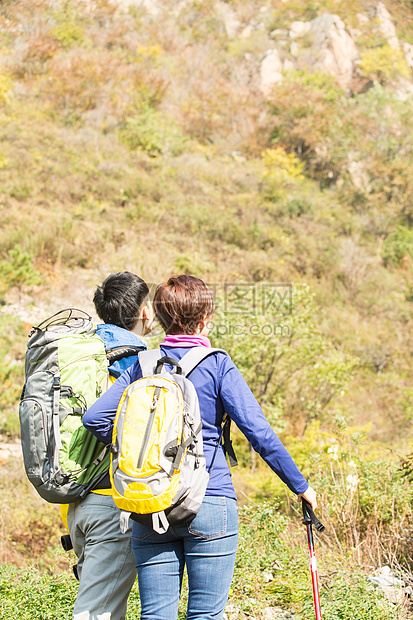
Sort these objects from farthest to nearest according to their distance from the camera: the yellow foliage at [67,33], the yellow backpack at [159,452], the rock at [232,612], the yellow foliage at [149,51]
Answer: the yellow foliage at [149,51], the yellow foliage at [67,33], the rock at [232,612], the yellow backpack at [159,452]

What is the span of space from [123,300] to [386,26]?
23.3 meters

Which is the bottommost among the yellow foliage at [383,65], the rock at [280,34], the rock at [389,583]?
the rock at [389,583]

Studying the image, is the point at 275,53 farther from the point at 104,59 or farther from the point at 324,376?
the point at 324,376

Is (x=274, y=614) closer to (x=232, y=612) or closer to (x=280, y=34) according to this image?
(x=232, y=612)

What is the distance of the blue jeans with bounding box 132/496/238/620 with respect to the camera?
1.34 m

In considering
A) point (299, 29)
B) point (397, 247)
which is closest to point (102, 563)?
point (397, 247)

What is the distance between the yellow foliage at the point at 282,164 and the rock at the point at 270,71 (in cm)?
428

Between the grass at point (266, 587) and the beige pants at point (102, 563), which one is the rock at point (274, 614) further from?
the beige pants at point (102, 563)

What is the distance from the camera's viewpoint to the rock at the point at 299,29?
64.2ft

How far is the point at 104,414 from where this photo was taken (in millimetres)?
1451

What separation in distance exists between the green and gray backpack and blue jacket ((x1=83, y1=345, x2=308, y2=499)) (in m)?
0.12

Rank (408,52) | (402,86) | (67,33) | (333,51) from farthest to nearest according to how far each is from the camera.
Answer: (408,52) → (333,51) → (402,86) → (67,33)

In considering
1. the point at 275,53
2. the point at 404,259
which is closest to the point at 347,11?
the point at 275,53

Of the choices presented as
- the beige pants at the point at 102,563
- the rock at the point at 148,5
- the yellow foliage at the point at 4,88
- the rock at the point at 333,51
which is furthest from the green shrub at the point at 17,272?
the rock at the point at 148,5
